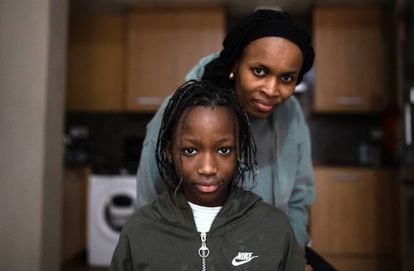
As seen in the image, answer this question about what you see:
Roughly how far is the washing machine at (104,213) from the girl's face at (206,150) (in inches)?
96.2

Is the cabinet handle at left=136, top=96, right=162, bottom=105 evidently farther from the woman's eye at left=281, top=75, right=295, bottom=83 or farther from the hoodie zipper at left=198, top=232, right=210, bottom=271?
the hoodie zipper at left=198, top=232, right=210, bottom=271

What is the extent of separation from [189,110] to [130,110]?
2920 mm

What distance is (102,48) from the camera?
3.95 metres

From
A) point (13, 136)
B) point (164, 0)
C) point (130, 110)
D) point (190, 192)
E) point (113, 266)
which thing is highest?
point (164, 0)

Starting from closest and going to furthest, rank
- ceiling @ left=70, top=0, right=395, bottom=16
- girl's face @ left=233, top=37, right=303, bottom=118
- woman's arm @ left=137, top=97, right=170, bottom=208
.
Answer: girl's face @ left=233, top=37, right=303, bottom=118, woman's arm @ left=137, top=97, right=170, bottom=208, ceiling @ left=70, top=0, right=395, bottom=16

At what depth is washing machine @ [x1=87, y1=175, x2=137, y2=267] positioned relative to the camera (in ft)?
10.9

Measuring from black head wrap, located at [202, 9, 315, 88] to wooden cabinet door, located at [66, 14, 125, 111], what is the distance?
290cm

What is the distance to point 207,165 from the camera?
0.93m

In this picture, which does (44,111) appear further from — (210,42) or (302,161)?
(210,42)

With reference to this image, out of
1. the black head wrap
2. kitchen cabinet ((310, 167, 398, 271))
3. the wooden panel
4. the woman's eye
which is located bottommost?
the wooden panel

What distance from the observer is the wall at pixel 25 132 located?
2291 millimetres

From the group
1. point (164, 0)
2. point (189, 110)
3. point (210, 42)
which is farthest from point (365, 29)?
point (189, 110)

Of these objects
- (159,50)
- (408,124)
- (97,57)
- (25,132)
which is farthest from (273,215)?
(97,57)

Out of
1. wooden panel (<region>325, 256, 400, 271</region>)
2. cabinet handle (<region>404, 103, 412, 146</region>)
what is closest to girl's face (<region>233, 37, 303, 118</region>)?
cabinet handle (<region>404, 103, 412, 146</region>)
